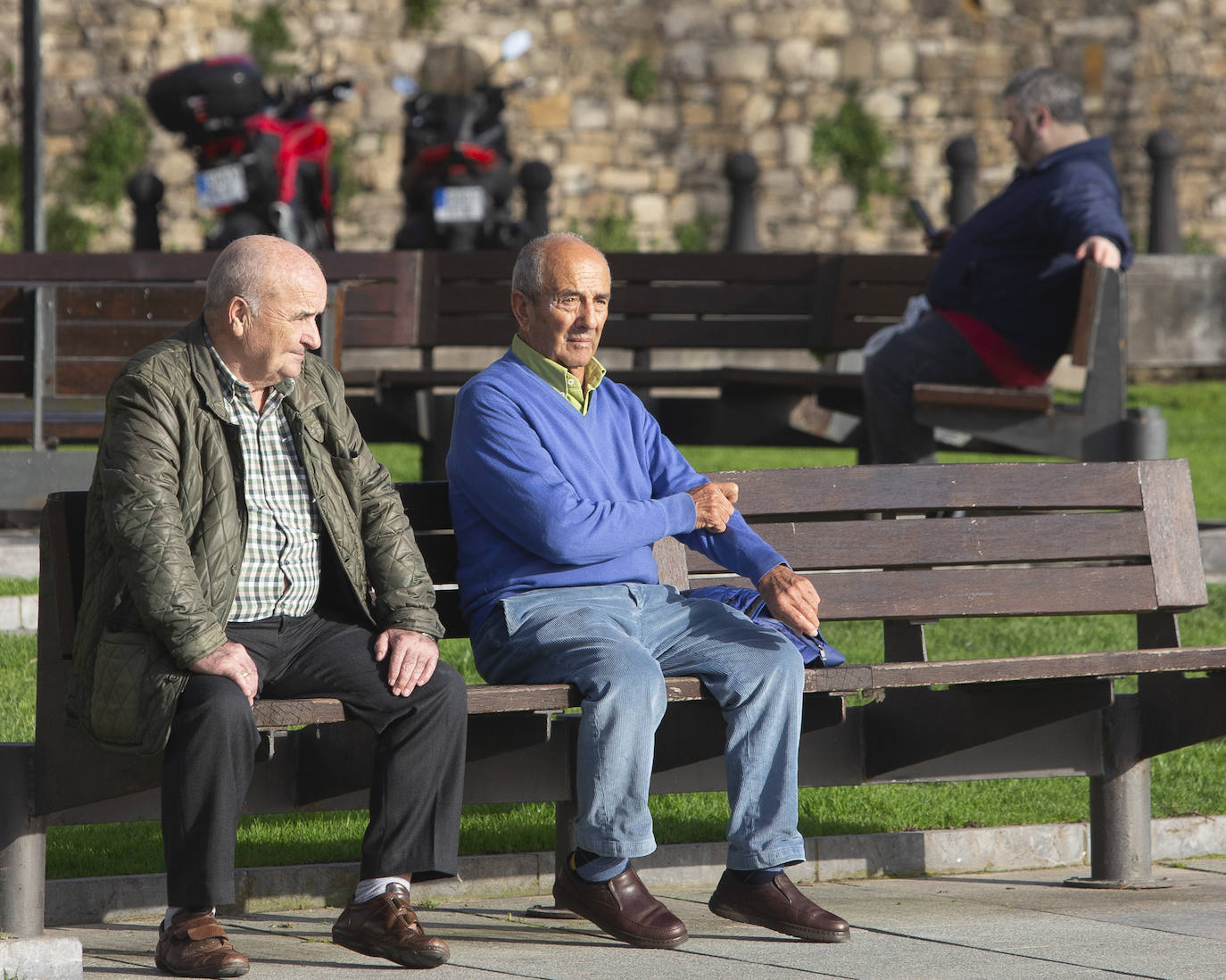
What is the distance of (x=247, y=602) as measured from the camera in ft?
12.6

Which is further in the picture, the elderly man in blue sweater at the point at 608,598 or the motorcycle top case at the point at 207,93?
the motorcycle top case at the point at 207,93

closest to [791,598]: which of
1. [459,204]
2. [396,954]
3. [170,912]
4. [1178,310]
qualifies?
[396,954]

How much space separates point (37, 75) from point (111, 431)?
24.8 feet

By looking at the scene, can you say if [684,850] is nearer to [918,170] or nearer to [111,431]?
[111,431]

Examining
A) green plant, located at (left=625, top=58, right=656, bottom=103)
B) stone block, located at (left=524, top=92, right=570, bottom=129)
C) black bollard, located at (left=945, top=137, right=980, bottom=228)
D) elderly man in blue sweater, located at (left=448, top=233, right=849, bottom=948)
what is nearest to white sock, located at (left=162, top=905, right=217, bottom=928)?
elderly man in blue sweater, located at (left=448, top=233, right=849, bottom=948)

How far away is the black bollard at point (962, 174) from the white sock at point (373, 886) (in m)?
14.2

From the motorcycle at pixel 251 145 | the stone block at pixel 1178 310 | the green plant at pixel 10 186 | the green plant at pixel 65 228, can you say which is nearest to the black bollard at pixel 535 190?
the motorcycle at pixel 251 145

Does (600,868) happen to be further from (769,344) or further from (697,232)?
(697,232)

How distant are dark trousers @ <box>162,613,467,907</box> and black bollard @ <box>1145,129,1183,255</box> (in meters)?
13.4

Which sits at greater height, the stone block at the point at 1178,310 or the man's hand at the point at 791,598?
the stone block at the point at 1178,310

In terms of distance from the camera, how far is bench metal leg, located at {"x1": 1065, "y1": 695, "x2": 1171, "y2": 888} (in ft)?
14.6

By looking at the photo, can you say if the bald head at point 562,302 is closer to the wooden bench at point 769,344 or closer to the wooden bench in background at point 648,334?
the wooden bench in background at point 648,334

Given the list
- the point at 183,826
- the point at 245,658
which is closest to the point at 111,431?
the point at 245,658

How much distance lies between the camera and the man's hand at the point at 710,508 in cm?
422
